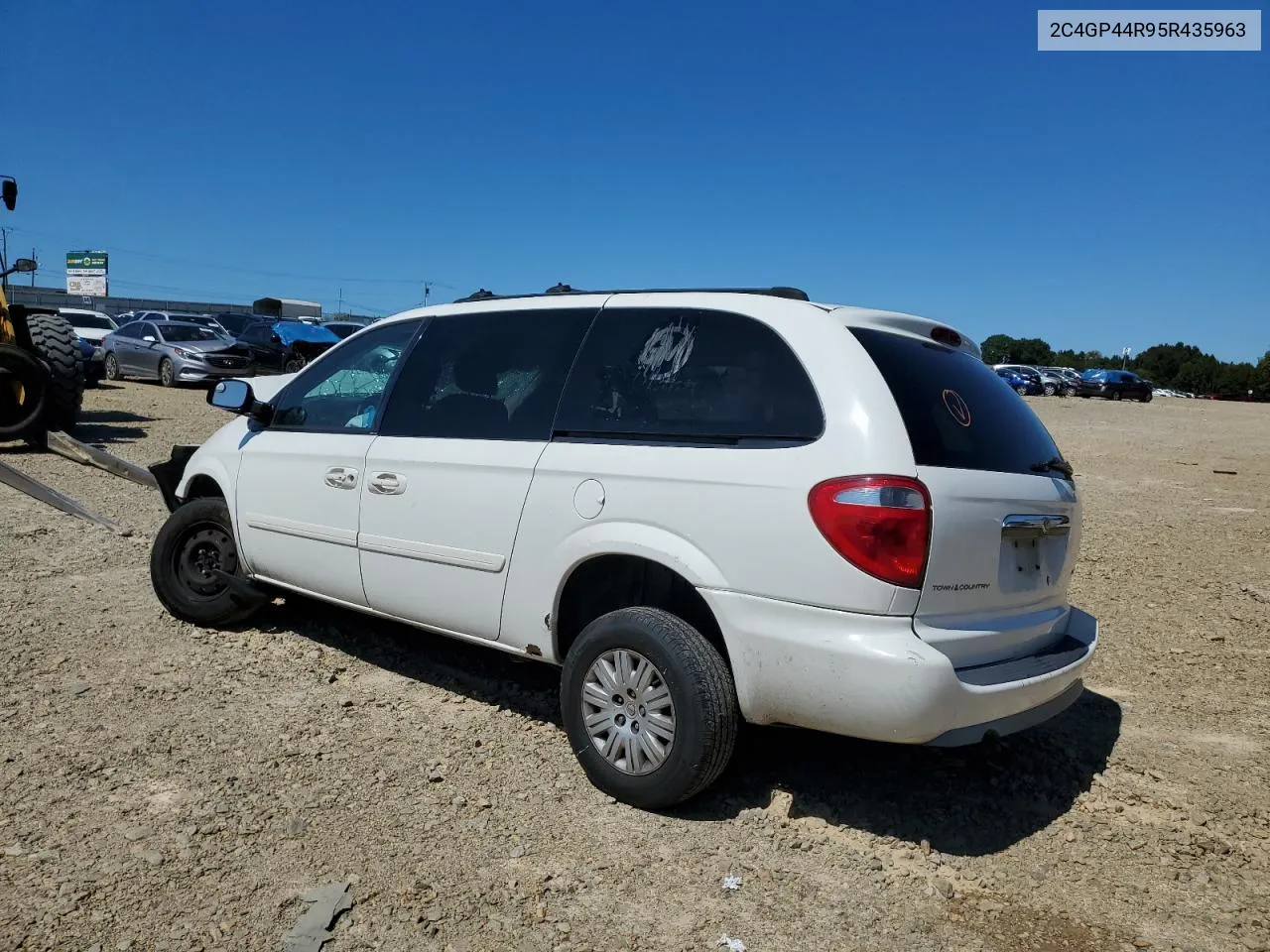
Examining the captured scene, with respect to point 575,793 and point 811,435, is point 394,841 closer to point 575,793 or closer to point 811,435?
point 575,793

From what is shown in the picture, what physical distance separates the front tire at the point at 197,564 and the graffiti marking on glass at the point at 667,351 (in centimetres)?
275

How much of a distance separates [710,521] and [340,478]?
79.4 inches

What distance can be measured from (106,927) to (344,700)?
1.76m

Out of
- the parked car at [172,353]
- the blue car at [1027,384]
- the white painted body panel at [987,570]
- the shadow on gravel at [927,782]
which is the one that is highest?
the blue car at [1027,384]

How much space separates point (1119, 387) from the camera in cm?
4750

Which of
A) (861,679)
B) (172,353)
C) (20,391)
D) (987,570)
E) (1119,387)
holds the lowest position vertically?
(861,679)

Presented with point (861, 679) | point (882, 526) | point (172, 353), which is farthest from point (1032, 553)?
point (172, 353)

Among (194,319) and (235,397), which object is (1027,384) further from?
(235,397)

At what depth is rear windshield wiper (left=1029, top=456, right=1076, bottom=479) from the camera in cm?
355

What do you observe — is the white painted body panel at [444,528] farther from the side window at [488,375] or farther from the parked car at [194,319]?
the parked car at [194,319]

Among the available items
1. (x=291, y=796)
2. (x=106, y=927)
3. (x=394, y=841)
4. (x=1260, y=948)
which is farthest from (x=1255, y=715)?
(x=106, y=927)

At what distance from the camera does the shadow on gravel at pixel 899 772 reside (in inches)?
137

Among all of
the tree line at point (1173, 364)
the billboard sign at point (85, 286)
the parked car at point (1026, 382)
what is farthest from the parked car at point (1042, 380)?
the billboard sign at point (85, 286)

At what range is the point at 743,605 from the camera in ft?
10.3
